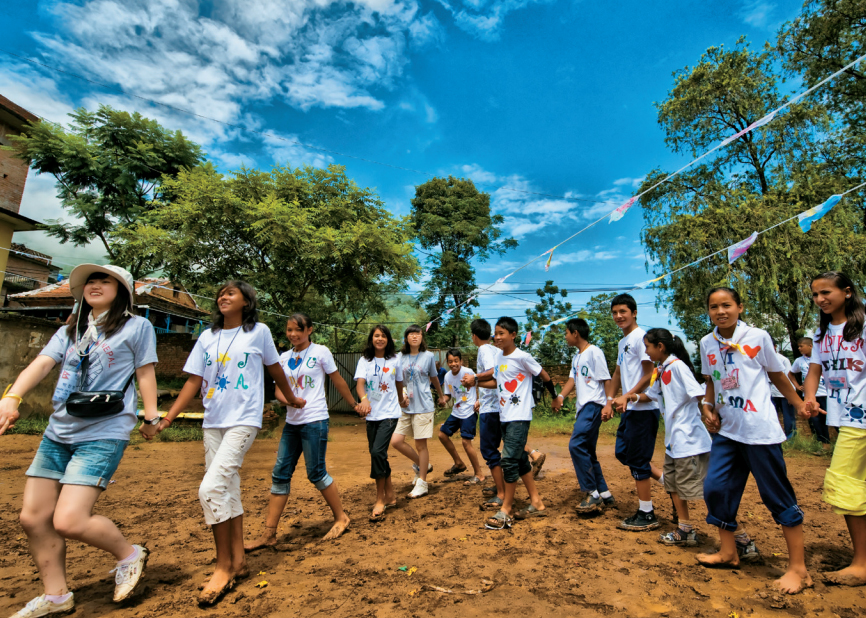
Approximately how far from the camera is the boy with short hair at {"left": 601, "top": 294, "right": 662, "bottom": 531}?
3721mm

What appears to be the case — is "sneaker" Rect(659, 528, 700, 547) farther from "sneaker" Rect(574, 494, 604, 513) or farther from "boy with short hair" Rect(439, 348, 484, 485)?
"boy with short hair" Rect(439, 348, 484, 485)

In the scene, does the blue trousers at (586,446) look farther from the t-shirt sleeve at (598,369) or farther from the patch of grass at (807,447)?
the patch of grass at (807,447)

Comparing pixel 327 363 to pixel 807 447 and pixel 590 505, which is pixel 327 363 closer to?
pixel 590 505

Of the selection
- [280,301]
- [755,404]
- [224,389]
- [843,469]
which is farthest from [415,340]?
[280,301]

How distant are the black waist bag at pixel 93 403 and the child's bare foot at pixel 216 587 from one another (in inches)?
43.9

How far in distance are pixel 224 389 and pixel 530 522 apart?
276 cm

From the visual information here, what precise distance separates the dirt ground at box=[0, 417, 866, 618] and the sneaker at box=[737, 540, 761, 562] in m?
0.08

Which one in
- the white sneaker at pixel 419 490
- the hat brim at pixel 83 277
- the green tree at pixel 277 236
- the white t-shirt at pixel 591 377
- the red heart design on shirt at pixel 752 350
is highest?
the green tree at pixel 277 236

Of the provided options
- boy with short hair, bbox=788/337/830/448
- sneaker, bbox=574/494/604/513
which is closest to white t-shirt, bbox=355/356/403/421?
sneaker, bbox=574/494/604/513

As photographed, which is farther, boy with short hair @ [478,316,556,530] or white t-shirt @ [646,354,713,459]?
boy with short hair @ [478,316,556,530]

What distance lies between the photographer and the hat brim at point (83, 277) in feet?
8.57

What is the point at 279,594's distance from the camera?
2.64 m

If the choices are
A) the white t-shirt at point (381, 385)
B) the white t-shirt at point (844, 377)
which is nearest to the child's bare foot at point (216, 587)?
the white t-shirt at point (381, 385)

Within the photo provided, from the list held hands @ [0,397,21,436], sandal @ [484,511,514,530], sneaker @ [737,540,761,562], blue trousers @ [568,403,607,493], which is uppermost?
held hands @ [0,397,21,436]
